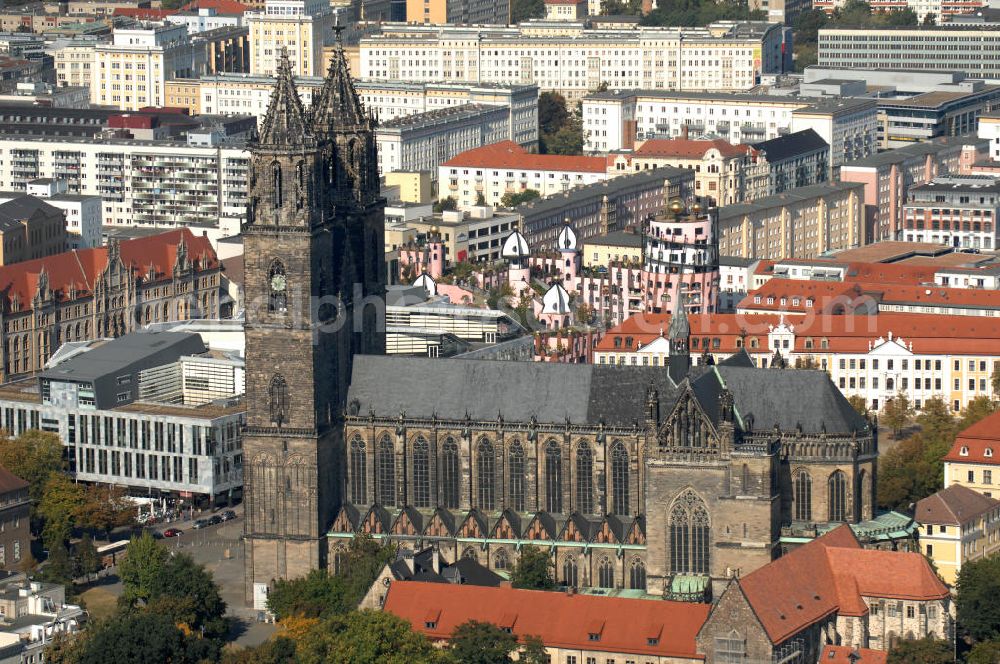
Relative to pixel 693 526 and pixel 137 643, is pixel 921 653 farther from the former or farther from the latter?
pixel 137 643

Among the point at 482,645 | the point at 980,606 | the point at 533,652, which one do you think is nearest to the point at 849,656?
the point at 980,606

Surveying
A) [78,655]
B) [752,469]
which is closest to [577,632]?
[752,469]

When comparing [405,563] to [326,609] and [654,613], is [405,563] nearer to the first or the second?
[326,609]

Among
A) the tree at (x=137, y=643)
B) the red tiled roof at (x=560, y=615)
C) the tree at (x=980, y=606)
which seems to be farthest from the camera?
the tree at (x=980, y=606)

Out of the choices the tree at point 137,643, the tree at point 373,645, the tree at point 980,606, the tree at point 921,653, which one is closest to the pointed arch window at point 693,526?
the tree at point 921,653

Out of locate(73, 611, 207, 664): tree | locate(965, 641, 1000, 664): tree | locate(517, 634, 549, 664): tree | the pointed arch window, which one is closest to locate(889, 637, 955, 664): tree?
locate(965, 641, 1000, 664): tree

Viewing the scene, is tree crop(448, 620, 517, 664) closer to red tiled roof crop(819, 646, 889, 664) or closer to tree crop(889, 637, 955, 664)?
red tiled roof crop(819, 646, 889, 664)

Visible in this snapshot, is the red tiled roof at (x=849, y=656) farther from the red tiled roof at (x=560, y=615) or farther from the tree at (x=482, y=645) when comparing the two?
the tree at (x=482, y=645)
